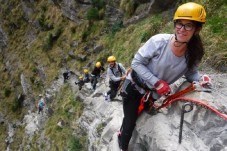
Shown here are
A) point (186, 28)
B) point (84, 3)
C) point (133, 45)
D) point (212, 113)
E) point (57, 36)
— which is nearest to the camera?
point (186, 28)

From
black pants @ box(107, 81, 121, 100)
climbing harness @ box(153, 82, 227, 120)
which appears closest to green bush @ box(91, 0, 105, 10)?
black pants @ box(107, 81, 121, 100)

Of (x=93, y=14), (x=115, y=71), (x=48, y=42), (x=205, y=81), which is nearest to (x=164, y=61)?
(x=205, y=81)

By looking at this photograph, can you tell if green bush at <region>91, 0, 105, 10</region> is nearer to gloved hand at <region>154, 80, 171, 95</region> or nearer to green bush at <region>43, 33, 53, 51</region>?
green bush at <region>43, 33, 53, 51</region>

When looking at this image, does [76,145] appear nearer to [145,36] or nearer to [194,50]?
[145,36]

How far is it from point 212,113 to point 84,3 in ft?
79.4

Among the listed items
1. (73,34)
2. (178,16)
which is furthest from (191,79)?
(73,34)

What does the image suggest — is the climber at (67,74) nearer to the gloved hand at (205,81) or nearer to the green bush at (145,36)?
the green bush at (145,36)

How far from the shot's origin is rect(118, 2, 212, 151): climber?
4492 millimetres

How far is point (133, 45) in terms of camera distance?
743 inches

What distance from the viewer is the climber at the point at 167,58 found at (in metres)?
4.49

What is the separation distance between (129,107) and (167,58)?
112 centimetres

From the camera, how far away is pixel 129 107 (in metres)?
5.53

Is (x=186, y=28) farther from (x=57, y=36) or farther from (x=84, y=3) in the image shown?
(x=57, y=36)

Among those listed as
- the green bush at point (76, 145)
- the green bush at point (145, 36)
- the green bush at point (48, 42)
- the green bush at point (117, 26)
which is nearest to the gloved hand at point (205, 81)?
the green bush at point (76, 145)
